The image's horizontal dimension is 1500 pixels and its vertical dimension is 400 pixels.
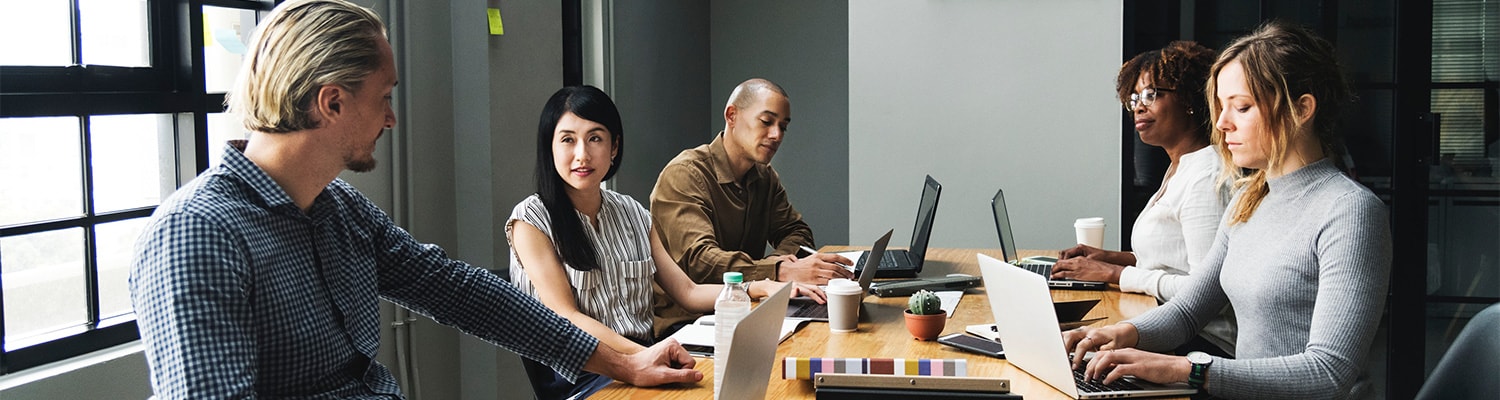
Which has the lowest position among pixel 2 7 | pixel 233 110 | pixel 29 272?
pixel 29 272

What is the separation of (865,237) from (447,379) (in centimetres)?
177

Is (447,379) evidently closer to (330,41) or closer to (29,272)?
(29,272)

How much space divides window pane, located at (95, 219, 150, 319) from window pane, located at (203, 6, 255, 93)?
40 centimetres

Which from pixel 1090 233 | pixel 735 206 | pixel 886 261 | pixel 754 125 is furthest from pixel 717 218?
pixel 1090 233

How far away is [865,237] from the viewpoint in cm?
455

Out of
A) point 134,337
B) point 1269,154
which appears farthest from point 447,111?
point 1269,154

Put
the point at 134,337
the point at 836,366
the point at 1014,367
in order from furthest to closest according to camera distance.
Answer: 1. the point at 134,337
2. the point at 1014,367
3. the point at 836,366

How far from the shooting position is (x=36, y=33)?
7.14 ft

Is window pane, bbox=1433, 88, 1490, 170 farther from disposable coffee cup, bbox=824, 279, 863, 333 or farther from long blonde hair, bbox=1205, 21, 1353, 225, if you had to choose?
disposable coffee cup, bbox=824, 279, 863, 333

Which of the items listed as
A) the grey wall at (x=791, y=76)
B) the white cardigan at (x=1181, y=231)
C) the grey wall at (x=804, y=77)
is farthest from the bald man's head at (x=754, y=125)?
the grey wall at (x=804, y=77)

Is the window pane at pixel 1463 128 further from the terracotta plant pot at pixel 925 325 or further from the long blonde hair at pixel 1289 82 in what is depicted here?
the terracotta plant pot at pixel 925 325

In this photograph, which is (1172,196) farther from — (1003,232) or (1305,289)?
(1305,289)

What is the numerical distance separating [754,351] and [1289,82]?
3.43ft

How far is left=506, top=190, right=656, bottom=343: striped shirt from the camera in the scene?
242 cm
